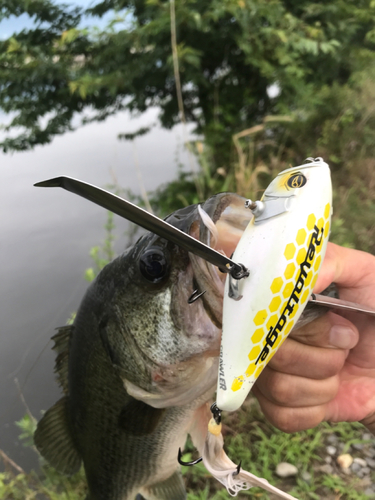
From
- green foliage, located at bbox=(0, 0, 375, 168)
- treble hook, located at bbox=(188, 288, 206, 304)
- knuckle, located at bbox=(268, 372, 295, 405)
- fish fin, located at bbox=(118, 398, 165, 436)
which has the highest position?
green foliage, located at bbox=(0, 0, 375, 168)

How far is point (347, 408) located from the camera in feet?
3.90

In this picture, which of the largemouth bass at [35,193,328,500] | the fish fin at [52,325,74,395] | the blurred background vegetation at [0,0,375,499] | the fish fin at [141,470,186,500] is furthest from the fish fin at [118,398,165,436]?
the blurred background vegetation at [0,0,375,499]

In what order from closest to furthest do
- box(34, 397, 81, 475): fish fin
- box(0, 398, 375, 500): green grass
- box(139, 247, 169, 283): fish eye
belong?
1. box(139, 247, 169, 283): fish eye
2. box(34, 397, 81, 475): fish fin
3. box(0, 398, 375, 500): green grass

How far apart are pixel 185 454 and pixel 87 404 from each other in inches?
40.2

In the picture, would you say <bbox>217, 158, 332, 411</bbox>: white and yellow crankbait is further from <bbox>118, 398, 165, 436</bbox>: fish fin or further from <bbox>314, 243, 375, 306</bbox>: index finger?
<bbox>118, 398, 165, 436</bbox>: fish fin

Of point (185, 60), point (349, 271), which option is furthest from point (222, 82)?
point (349, 271)

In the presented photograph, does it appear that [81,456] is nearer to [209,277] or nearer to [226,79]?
[209,277]

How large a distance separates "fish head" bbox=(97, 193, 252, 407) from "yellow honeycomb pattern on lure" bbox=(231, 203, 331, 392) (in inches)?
6.4

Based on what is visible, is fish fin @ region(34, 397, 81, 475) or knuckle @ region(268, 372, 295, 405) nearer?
knuckle @ region(268, 372, 295, 405)

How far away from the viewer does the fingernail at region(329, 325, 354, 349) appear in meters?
0.89

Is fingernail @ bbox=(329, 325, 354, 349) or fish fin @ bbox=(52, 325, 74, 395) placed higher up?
fingernail @ bbox=(329, 325, 354, 349)

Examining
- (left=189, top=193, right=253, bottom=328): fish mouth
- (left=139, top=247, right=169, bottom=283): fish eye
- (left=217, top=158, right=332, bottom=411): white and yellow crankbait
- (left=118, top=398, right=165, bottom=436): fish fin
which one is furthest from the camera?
(left=118, top=398, right=165, bottom=436): fish fin

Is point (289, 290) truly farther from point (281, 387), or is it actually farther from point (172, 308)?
point (281, 387)

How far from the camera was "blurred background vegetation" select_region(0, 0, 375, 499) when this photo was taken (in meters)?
2.90
